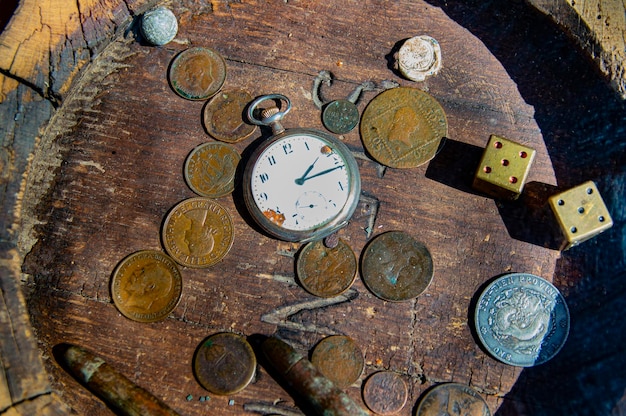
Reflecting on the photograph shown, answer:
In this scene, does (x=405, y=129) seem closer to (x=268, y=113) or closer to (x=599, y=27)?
(x=268, y=113)

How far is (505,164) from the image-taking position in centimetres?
301

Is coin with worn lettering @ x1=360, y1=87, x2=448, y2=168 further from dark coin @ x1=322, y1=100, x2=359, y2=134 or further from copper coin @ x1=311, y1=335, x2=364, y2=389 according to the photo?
copper coin @ x1=311, y1=335, x2=364, y2=389

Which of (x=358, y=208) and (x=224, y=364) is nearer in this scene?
(x=224, y=364)

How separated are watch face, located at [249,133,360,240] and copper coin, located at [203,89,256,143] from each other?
0.24 m

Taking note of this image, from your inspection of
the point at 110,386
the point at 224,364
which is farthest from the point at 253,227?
the point at 110,386

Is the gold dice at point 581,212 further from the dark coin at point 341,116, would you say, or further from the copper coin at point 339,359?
the copper coin at point 339,359

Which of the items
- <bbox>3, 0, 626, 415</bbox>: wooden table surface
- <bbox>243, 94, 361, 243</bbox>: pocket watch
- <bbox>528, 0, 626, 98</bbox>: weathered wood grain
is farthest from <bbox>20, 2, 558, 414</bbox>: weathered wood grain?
<bbox>528, 0, 626, 98</bbox>: weathered wood grain

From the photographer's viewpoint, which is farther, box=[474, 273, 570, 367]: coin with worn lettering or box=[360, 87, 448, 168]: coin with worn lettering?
box=[360, 87, 448, 168]: coin with worn lettering

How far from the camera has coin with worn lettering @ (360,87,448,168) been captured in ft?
10.6

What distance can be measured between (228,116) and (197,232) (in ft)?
2.34

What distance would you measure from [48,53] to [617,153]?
3295 mm

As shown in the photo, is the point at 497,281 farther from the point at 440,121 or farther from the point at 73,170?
the point at 73,170

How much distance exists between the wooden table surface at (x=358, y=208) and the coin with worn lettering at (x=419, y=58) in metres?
0.07

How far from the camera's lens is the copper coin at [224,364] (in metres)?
3.01
